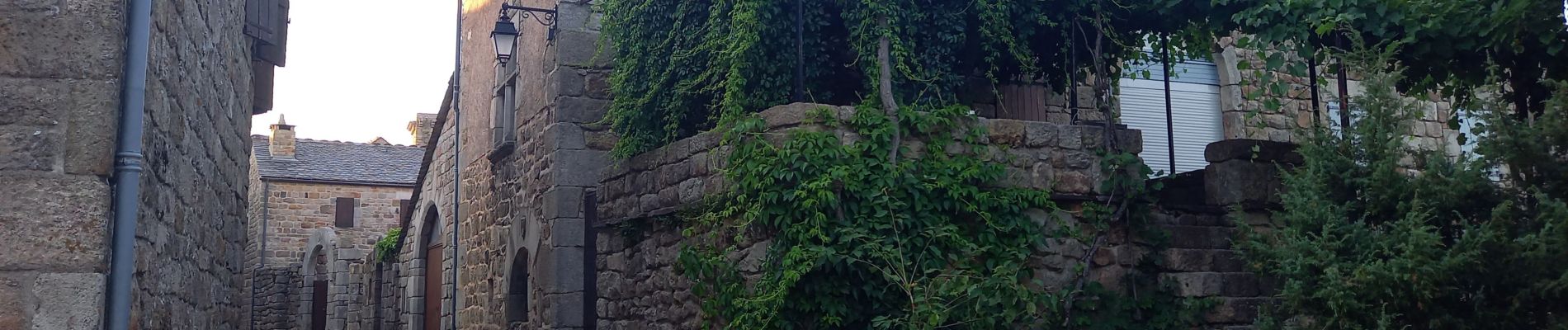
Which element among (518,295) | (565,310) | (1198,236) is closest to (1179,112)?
(1198,236)

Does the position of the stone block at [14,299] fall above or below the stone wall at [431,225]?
below

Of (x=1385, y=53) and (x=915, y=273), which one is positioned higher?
(x=1385, y=53)

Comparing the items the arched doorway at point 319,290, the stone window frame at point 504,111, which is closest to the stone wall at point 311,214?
the arched doorway at point 319,290

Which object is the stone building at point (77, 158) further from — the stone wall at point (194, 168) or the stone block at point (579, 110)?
the stone block at point (579, 110)

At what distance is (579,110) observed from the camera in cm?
930

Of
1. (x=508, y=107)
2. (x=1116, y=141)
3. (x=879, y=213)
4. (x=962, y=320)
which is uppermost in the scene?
(x=508, y=107)

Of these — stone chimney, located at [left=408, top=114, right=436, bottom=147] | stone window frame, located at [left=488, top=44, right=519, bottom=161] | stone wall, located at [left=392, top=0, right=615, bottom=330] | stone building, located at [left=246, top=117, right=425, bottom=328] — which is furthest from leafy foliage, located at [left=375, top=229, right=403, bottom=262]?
stone chimney, located at [left=408, top=114, right=436, bottom=147]

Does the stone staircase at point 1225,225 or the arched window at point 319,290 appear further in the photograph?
the arched window at point 319,290

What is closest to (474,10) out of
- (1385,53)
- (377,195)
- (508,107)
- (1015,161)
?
(508,107)

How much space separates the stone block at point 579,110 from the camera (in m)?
9.23

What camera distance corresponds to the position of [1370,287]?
511cm

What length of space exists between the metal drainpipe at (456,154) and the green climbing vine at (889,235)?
6652 millimetres

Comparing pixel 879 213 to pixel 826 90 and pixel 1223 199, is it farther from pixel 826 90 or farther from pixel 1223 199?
pixel 1223 199

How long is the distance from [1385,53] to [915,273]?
213 centimetres
